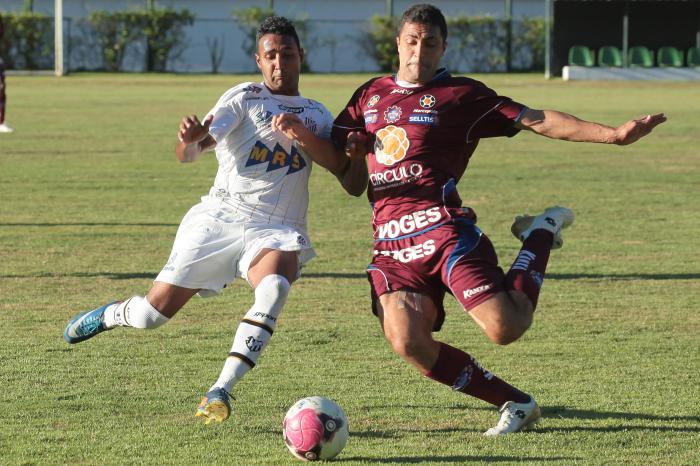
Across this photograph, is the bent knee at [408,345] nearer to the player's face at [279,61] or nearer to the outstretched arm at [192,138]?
the outstretched arm at [192,138]

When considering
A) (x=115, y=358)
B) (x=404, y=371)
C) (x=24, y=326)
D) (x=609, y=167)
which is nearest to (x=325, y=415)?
(x=404, y=371)

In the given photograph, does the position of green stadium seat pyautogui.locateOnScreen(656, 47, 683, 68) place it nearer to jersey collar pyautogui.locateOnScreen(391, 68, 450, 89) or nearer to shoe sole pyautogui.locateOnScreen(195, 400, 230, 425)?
jersey collar pyautogui.locateOnScreen(391, 68, 450, 89)

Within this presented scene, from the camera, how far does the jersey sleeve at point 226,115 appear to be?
238 inches

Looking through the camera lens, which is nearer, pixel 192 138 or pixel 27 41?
pixel 192 138

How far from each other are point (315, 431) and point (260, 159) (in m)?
1.70

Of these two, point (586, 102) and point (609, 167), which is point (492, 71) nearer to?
point (586, 102)

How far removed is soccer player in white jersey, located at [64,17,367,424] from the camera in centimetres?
596

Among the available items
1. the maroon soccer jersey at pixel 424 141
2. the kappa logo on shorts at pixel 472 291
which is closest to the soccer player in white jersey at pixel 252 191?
the maroon soccer jersey at pixel 424 141

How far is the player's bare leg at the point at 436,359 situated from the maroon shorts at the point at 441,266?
7 centimetres

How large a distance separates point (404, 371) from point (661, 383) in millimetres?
1383

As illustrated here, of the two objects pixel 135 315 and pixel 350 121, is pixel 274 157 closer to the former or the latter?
pixel 350 121

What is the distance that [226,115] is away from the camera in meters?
6.09

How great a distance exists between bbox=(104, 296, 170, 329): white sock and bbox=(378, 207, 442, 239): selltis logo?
1.28 m

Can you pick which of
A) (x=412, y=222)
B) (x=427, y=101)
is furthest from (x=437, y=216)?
(x=427, y=101)
